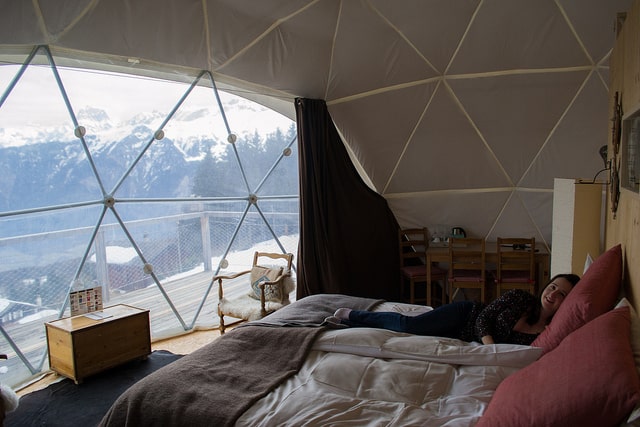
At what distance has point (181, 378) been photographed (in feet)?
7.54

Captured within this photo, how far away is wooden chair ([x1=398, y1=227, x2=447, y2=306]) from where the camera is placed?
540 cm

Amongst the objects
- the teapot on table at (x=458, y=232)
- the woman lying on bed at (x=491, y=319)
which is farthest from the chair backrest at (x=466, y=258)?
the woman lying on bed at (x=491, y=319)

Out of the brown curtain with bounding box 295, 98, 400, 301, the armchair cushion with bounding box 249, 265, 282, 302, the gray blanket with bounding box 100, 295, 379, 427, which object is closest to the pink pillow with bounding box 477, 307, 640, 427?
the gray blanket with bounding box 100, 295, 379, 427

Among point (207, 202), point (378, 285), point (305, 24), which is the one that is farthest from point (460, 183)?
point (207, 202)

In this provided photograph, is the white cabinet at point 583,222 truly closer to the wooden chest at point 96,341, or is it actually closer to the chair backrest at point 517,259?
the chair backrest at point 517,259

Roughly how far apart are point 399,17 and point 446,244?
2576 millimetres

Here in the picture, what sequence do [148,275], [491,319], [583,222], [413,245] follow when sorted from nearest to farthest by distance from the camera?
[491,319] → [583,222] → [148,275] → [413,245]

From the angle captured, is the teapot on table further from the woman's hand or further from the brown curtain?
the woman's hand

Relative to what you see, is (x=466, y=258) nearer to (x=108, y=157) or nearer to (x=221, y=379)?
(x=221, y=379)

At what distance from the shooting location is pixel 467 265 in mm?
5086

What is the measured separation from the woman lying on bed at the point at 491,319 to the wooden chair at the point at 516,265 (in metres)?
2.11

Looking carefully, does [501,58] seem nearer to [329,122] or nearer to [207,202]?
[329,122]

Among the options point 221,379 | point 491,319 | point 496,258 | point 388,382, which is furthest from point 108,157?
point 496,258

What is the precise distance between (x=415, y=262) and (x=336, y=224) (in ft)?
4.03
